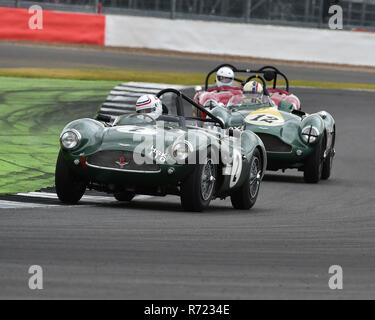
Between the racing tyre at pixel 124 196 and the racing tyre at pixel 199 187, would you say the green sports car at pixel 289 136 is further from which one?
the racing tyre at pixel 199 187

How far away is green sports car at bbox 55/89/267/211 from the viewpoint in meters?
9.45

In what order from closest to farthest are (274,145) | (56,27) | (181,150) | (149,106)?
(181,150) < (149,106) < (274,145) < (56,27)

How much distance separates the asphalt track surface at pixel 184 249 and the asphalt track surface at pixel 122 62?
1653 centimetres

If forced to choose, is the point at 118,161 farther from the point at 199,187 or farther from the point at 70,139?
the point at 199,187

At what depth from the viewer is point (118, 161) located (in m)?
9.52

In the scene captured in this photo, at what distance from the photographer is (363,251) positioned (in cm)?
757

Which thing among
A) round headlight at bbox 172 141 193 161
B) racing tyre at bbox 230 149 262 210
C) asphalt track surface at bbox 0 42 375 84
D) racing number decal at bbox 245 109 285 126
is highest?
round headlight at bbox 172 141 193 161

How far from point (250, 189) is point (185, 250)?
12.4 feet

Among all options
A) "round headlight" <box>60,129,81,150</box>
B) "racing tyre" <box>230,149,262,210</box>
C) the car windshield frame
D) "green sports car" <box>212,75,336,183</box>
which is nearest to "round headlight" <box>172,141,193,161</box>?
"round headlight" <box>60,129,81,150</box>

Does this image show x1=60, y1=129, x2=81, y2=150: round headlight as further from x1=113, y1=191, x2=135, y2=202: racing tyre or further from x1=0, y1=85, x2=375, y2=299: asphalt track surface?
x1=113, y1=191, x2=135, y2=202: racing tyre

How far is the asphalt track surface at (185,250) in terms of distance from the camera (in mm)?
5785

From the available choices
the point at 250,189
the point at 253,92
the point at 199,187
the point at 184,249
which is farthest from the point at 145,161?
the point at 253,92

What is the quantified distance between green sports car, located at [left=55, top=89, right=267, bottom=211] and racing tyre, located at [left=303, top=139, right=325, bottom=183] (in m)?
4.29
